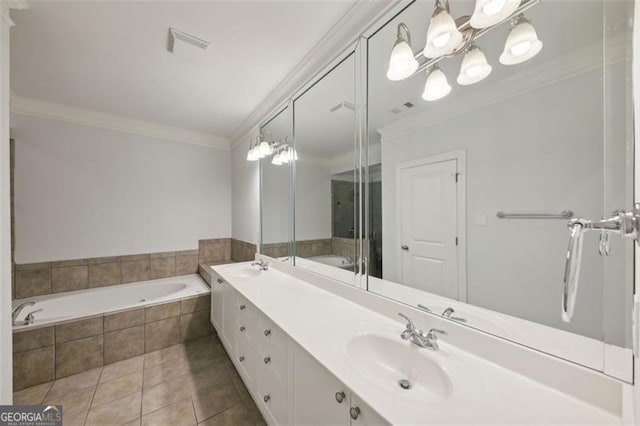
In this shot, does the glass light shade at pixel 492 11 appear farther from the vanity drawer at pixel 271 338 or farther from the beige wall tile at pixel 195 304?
the beige wall tile at pixel 195 304

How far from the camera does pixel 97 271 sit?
272 cm

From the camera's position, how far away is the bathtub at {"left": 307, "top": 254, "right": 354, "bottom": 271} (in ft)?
5.50

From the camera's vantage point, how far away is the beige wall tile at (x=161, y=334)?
230 centimetres

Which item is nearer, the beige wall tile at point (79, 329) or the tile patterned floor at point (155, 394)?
the tile patterned floor at point (155, 394)

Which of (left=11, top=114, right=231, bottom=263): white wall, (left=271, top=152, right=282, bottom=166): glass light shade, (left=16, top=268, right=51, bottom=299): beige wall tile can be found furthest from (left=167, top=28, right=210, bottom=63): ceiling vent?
(left=16, top=268, right=51, bottom=299): beige wall tile

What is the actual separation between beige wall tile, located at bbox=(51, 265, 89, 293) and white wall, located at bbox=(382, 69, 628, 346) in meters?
3.68

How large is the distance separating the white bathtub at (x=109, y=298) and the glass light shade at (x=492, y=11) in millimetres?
3050

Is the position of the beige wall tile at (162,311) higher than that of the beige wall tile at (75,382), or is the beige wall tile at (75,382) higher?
the beige wall tile at (162,311)

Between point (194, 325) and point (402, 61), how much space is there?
2.97 m

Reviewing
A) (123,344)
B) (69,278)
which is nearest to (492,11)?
(123,344)

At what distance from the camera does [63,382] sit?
1.89 m

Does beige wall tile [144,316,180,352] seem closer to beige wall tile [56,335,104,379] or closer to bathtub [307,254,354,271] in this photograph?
beige wall tile [56,335,104,379]

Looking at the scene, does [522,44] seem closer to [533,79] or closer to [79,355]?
[533,79]

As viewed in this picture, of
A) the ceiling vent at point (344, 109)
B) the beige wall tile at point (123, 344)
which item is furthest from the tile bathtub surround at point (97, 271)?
the ceiling vent at point (344, 109)
